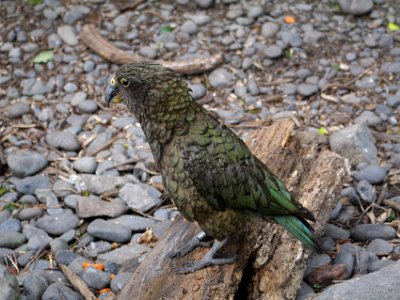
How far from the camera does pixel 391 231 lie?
213 inches

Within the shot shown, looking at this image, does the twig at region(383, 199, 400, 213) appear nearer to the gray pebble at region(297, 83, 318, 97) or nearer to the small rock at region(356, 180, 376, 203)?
the small rock at region(356, 180, 376, 203)

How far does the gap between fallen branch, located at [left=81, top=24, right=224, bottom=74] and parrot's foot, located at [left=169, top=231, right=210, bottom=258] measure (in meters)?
3.20

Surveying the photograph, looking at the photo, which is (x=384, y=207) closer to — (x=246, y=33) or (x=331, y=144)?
(x=331, y=144)

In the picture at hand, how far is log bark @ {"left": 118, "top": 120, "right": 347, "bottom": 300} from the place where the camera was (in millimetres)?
4234

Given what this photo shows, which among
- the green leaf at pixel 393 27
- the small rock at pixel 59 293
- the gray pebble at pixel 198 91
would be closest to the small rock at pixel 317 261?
the small rock at pixel 59 293

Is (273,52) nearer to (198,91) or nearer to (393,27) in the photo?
(198,91)

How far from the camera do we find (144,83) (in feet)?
13.7

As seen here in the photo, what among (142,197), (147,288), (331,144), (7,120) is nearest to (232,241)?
(147,288)

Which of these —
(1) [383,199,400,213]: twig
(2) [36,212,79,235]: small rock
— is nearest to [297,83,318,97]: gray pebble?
(1) [383,199,400,213]: twig

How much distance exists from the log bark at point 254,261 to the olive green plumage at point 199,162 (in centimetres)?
26

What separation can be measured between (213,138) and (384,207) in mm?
2294

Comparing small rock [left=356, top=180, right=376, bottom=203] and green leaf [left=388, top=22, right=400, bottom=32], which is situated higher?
green leaf [left=388, top=22, right=400, bottom=32]

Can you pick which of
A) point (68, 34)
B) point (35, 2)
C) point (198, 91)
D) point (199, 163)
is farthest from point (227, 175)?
point (35, 2)

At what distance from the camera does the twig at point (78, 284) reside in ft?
15.7
